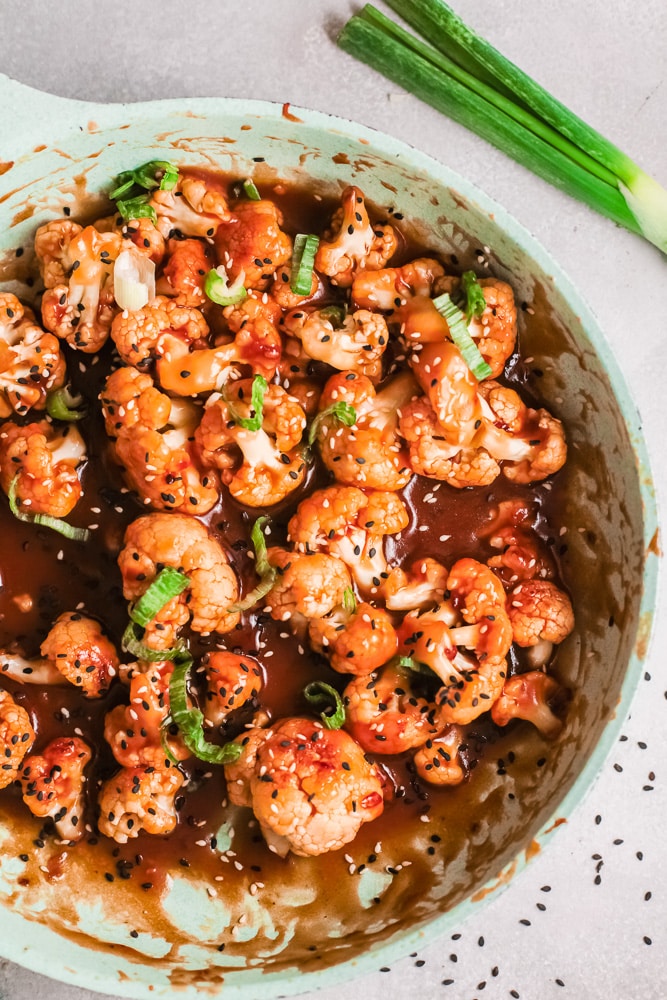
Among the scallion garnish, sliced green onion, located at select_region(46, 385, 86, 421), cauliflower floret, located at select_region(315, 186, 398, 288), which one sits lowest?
sliced green onion, located at select_region(46, 385, 86, 421)

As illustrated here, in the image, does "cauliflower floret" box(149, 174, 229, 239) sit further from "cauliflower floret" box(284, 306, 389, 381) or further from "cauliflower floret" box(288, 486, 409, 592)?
"cauliflower floret" box(288, 486, 409, 592)

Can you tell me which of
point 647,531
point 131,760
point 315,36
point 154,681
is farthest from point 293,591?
point 315,36

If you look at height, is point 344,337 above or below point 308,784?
above

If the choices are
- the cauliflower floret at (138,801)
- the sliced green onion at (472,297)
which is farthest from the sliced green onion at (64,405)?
the sliced green onion at (472,297)

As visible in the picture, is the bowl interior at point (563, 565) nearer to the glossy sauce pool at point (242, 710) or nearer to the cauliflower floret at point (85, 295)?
the glossy sauce pool at point (242, 710)

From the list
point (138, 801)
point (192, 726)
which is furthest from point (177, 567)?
point (138, 801)

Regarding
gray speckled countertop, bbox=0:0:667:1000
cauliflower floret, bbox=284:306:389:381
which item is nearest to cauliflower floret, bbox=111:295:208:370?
cauliflower floret, bbox=284:306:389:381

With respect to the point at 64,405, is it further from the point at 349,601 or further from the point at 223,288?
the point at 349,601
